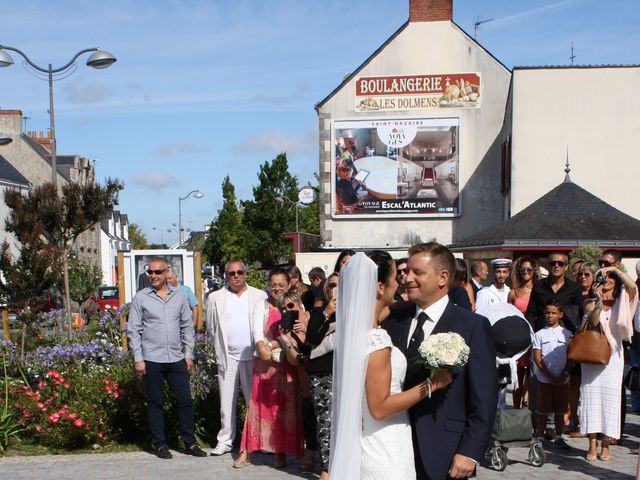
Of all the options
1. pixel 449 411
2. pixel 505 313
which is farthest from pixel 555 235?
pixel 449 411

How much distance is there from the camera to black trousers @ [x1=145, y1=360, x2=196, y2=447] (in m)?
8.27

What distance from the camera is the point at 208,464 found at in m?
8.06

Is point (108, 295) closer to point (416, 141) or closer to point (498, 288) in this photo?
point (416, 141)

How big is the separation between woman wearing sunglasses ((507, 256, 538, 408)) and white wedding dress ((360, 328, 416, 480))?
5.63 metres

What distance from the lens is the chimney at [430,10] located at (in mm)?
32031

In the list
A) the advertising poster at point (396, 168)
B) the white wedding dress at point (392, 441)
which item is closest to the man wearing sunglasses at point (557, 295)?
the white wedding dress at point (392, 441)

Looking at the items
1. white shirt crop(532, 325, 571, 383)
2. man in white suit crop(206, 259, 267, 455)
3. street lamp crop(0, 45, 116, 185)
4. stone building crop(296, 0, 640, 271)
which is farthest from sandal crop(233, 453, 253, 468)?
stone building crop(296, 0, 640, 271)

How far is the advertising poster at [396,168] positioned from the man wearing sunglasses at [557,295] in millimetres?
22156

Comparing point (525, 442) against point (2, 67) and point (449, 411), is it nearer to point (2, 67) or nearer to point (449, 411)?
point (449, 411)

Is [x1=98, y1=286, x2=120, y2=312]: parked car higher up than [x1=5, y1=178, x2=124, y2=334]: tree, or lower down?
lower down

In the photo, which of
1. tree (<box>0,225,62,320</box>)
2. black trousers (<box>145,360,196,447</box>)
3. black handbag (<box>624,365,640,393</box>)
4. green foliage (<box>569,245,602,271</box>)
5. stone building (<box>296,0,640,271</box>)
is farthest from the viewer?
stone building (<box>296,0,640,271</box>)

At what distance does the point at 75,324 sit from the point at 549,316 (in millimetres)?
9269

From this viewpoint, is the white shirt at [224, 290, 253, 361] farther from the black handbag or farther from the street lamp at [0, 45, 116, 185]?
the street lamp at [0, 45, 116, 185]

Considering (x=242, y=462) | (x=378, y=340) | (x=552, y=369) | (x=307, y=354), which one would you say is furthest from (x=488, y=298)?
(x=378, y=340)
